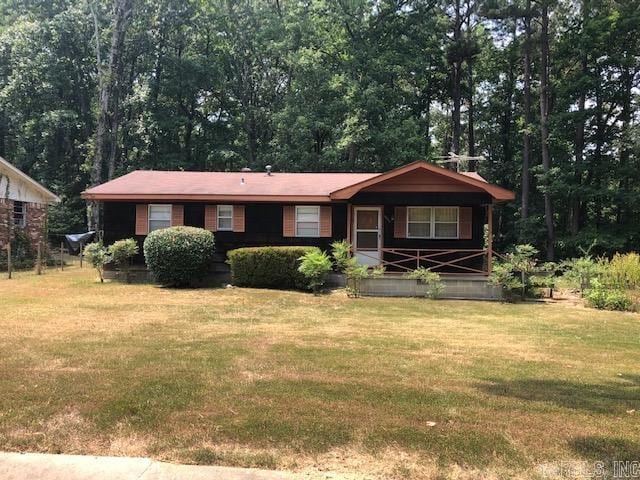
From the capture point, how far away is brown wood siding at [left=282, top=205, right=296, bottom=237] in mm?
16969

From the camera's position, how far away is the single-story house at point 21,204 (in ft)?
70.6

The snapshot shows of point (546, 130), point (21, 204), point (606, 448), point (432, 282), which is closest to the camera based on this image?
point (606, 448)

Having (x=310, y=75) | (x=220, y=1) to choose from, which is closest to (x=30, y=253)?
(x=310, y=75)

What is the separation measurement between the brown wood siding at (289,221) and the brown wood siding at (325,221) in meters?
0.92

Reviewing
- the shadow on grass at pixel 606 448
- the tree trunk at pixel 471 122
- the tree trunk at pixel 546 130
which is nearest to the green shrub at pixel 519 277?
the shadow on grass at pixel 606 448

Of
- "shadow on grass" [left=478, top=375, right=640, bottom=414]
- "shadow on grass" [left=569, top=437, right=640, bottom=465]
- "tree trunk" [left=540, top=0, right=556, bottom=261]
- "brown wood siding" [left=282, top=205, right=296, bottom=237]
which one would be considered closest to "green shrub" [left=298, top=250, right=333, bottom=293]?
"brown wood siding" [left=282, top=205, right=296, bottom=237]

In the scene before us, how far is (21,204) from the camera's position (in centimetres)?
2302

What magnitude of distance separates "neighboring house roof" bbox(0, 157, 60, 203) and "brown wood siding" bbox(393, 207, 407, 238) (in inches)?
644

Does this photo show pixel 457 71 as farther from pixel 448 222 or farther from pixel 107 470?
pixel 107 470

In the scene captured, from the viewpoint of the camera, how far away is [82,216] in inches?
1312

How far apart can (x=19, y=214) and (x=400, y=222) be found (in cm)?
1746

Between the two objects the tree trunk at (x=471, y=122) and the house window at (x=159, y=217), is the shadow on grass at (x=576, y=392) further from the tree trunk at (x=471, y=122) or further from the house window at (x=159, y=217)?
the tree trunk at (x=471, y=122)

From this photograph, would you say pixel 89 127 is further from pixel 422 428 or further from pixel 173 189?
pixel 422 428

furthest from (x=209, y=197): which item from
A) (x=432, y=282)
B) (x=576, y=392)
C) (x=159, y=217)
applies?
(x=576, y=392)
